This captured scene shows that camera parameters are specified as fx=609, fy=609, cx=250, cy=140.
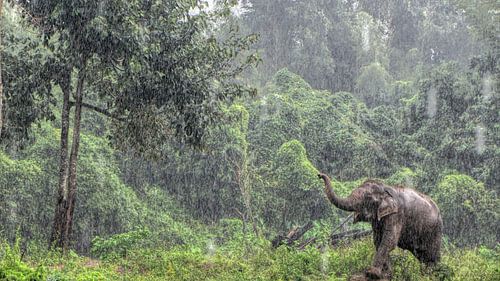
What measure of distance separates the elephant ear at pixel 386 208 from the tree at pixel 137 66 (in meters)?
4.83

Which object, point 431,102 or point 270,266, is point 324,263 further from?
point 431,102

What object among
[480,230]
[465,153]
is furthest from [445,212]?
[465,153]

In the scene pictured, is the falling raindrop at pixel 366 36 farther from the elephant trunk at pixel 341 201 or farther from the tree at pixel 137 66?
the elephant trunk at pixel 341 201

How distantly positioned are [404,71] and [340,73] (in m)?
4.92

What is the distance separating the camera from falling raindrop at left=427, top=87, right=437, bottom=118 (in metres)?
24.7

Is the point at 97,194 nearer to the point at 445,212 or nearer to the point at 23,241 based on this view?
the point at 23,241

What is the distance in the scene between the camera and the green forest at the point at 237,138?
1105cm

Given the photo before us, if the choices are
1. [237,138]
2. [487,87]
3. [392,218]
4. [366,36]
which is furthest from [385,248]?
[366,36]

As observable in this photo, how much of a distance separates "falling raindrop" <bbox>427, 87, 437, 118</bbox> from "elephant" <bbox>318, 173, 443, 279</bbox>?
52.9 ft

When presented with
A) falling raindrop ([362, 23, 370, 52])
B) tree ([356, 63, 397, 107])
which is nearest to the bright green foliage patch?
tree ([356, 63, 397, 107])

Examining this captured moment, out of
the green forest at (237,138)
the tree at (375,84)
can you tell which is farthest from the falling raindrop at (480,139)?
the tree at (375,84)

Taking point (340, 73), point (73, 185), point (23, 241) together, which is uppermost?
point (340, 73)

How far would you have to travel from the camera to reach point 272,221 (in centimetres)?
2388

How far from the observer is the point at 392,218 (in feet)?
29.0
